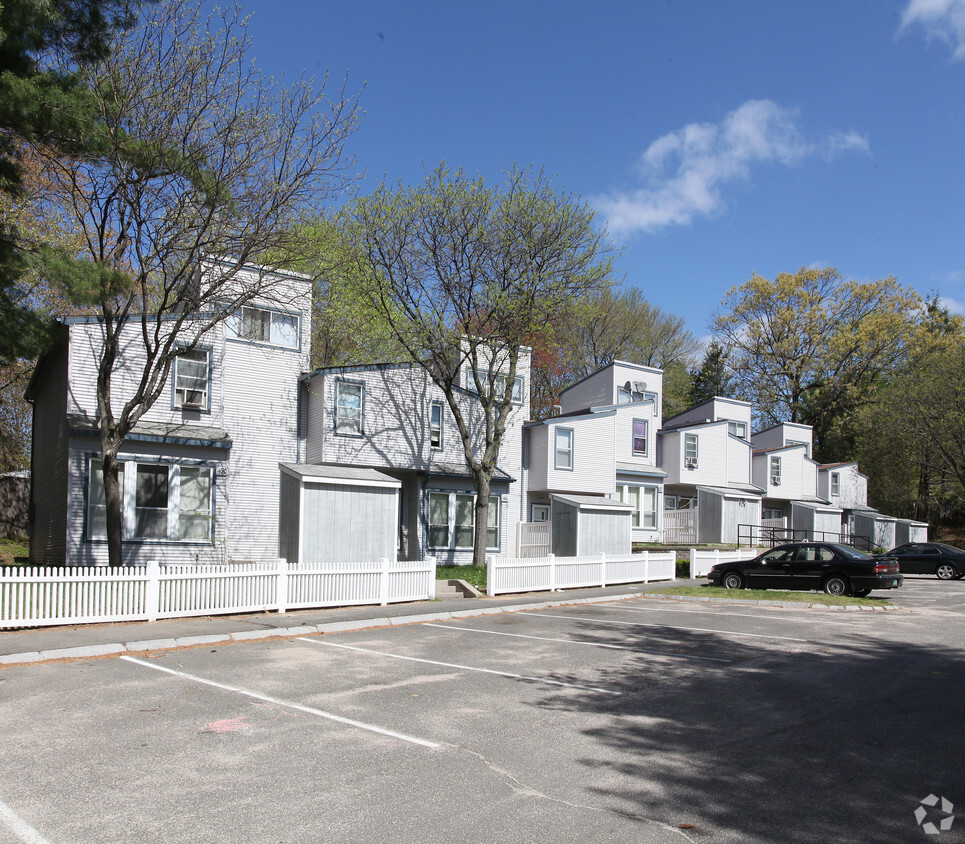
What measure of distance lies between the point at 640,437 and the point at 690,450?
12.2ft

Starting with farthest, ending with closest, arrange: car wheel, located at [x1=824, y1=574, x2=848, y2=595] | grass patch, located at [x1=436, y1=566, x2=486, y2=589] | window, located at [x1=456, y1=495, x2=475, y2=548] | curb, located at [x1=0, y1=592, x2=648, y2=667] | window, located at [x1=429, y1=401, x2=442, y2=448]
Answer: window, located at [x1=456, y1=495, x2=475, y2=548] < window, located at [x1=429, y1=401, x2=442, y2=448] < grass patch, located at [x1=436, y1=566, x2=486, y2=589] < car wheel, located at [x1=824, y1=574, x2=848, y2=595] < curb, located at [x1=0, y1=592, x2=648, y2=667]

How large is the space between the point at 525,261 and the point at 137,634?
17.2 meters

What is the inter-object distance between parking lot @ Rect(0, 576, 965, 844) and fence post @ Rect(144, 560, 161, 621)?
250cm

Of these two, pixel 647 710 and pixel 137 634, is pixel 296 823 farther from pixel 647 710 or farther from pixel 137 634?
pixel 137 634

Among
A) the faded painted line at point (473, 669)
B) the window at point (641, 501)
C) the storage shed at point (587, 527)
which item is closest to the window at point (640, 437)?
the window at point (641, 501)

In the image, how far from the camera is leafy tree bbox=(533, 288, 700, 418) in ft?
176

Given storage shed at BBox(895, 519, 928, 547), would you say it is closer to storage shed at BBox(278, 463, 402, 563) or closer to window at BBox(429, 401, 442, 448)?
window at BBox(429, 401, 442, 448)

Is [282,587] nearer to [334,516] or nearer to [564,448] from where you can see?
[334,516]

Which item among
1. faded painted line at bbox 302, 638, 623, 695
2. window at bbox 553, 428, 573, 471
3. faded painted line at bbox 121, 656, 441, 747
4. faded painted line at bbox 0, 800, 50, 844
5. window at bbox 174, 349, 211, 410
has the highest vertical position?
window at bbox 174, 349, 211, 410

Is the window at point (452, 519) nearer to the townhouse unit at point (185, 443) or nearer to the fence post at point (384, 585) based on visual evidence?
the townhouse unit at point (185, 443)

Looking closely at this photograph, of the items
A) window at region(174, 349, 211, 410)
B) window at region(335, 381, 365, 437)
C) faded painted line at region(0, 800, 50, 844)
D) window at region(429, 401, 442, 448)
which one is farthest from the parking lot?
window at region(429, 401, 442, 448)

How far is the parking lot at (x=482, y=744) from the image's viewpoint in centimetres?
523

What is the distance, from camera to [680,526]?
42.1 m

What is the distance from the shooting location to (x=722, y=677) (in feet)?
34.1
